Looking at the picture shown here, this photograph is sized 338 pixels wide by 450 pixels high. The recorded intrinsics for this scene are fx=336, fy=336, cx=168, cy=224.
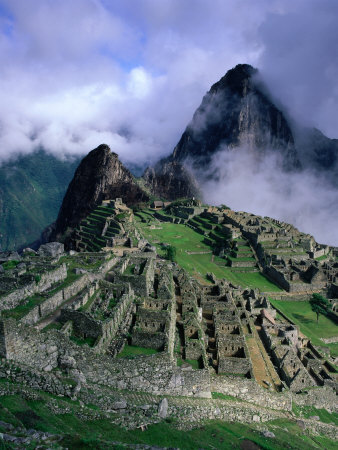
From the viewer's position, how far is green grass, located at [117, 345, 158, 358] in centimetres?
2075

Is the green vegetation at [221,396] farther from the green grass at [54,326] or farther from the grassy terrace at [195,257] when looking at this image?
the grassy terrace at [195,257]

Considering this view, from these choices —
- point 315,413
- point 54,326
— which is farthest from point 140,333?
point 315,413

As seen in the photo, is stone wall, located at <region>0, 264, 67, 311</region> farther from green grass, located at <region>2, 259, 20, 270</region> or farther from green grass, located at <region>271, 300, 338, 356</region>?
green grass, located at <region>271, 300, 338, 356</region>

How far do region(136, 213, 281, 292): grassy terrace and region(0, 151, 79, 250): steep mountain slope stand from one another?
189ft

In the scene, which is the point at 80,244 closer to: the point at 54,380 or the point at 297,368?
the point at 297,368

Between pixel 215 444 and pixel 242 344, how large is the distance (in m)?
13.3

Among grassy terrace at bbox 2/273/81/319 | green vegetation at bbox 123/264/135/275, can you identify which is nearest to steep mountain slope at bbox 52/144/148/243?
green vegetation at bbox 123/264/135/275

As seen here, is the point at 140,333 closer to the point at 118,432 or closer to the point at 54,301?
the point at 54,301

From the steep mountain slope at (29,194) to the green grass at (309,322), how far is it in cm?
10043

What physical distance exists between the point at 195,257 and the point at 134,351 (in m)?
58.9

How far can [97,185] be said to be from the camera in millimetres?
140625

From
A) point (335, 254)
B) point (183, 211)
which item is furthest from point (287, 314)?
point (183, 211)

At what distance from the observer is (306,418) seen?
90.9 feet

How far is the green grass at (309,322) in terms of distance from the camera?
47566 mm
